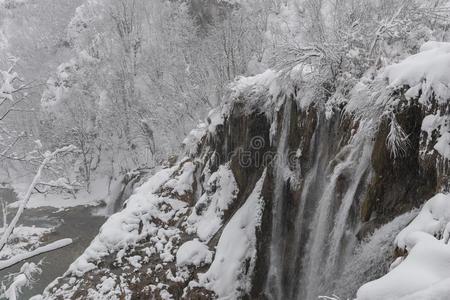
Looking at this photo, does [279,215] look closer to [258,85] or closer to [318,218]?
[318,218]

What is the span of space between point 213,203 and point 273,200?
2325mm

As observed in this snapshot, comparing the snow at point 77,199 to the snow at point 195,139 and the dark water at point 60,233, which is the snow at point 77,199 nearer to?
the dark water at point 60,233

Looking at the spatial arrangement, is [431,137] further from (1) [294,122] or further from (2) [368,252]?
(1) [294,122]

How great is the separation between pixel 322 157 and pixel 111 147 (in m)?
22.6

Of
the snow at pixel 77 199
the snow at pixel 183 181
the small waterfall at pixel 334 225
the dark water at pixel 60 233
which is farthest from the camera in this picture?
the snow at pixel 77 199

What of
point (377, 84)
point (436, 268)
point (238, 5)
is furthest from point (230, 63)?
point (436, 268)

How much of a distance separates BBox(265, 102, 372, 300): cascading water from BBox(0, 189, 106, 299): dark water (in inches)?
351

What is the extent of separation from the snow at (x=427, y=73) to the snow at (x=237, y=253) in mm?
4845

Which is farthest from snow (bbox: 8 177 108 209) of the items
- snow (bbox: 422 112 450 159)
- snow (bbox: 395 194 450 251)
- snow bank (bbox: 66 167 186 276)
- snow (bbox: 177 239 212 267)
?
snow (bbox: 395 194 450 251)

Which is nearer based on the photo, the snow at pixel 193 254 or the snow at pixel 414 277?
the snow at pixel 414 277

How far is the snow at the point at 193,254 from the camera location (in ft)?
32.6

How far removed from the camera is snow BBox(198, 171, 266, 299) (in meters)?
9.18

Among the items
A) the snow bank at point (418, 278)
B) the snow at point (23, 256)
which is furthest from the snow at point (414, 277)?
the snow at point (23, 256)

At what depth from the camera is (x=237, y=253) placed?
9.40 meters
